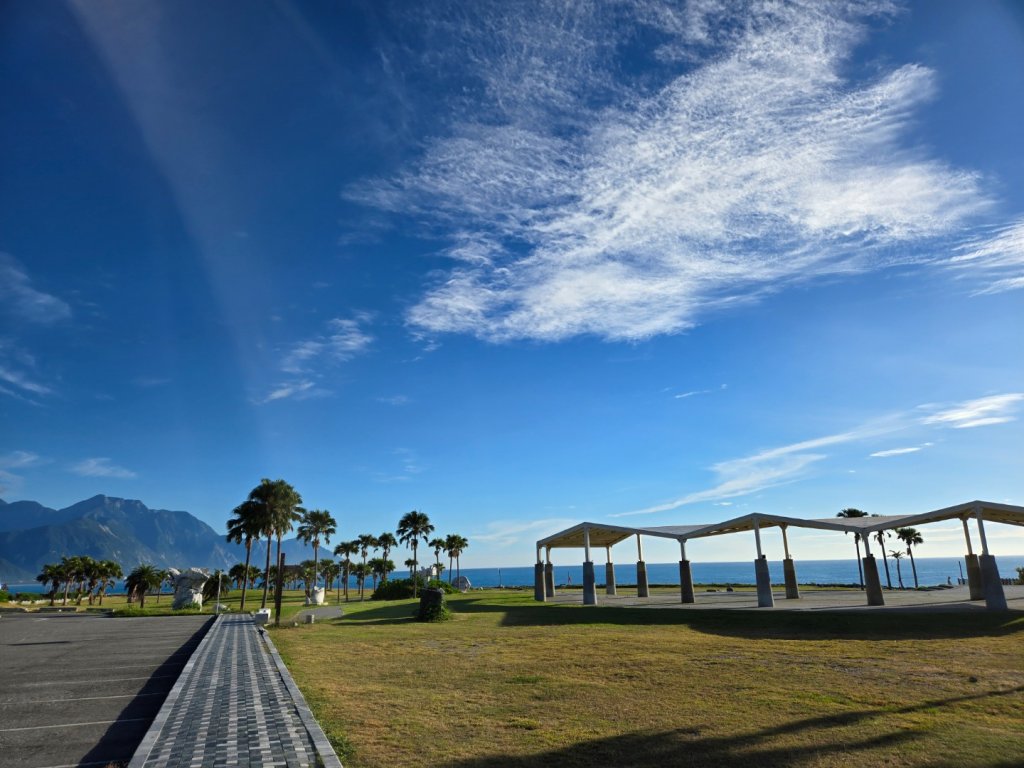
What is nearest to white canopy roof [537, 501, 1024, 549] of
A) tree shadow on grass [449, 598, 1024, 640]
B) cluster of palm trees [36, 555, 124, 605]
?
tree shadow on grass [449, 598, 1024, 640]

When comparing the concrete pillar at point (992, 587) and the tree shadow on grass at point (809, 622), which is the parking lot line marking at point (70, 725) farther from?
the concrete pillar at point (992, 587)

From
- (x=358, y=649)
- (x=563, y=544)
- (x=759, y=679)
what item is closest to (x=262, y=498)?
(x=563, y=544)

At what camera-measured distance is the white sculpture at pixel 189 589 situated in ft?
184

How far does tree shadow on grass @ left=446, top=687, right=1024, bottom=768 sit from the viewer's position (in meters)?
8.62

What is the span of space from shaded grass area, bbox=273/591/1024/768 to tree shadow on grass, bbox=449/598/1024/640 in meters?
0.20

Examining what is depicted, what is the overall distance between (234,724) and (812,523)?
35.9 metres

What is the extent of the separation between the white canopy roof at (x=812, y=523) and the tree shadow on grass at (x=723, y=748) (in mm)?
25912

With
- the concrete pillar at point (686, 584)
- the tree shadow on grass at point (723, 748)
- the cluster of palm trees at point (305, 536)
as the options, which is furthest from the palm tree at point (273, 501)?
the tree shadow on grass at point (723, 748)

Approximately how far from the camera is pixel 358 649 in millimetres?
21812

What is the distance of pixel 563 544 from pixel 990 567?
3294cm

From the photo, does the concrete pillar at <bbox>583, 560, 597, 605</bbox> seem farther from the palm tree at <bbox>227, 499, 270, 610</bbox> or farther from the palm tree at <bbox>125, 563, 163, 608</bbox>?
the palm tree at <bbox>125, 563, 163, 608</bbox>

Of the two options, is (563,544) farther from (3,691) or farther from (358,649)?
(3,691)

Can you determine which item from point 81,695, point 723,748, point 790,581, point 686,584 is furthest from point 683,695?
point 790,581

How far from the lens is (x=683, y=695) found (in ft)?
42.0
